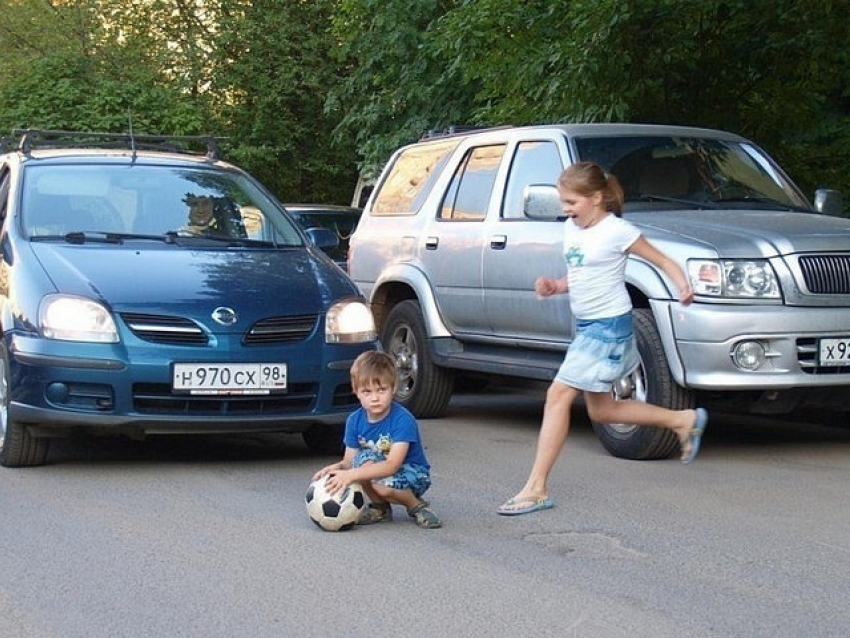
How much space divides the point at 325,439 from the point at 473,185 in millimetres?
2690

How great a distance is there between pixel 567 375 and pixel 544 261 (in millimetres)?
2630

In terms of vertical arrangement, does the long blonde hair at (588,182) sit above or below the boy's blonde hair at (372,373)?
above

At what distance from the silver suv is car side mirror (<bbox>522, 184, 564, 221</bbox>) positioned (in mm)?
12

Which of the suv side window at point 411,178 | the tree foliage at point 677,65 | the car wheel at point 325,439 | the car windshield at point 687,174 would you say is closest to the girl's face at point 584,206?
the car wheel at point 325,439

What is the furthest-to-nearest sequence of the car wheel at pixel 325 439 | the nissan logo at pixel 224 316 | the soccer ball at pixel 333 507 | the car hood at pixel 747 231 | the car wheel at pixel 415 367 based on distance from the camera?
the car wheel at pixel 415 367 → the car wheel at pixel 325 439 → the car hood at pixel 747 231 → the nissan logo at pixel 224 316 → the soccer ball at pixel 333 507

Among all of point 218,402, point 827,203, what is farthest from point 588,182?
point 827,203

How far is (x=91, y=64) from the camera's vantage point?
3938cm

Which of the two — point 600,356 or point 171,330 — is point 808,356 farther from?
point 171,330

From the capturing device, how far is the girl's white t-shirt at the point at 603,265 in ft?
24.5

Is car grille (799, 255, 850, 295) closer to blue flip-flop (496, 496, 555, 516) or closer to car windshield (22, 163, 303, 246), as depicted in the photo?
blue flip-flop (496, 496, 555, 516)

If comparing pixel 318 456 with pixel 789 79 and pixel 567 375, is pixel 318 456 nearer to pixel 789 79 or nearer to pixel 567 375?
pixel 567 375

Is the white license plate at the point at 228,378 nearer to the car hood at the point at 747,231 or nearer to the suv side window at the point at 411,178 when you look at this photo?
the car hood at the point at 747,231

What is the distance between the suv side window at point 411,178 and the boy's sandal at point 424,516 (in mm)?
4931

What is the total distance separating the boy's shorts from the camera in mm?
7137
